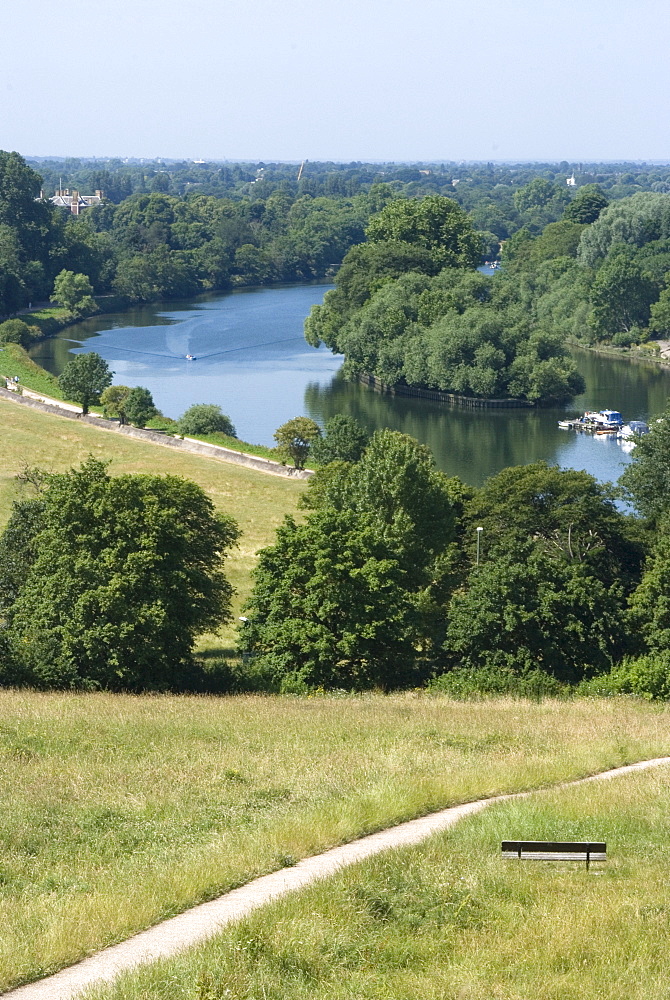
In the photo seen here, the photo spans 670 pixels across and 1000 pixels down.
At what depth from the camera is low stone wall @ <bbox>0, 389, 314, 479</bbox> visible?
51.2 metres

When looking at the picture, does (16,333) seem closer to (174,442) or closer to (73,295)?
(73,295)

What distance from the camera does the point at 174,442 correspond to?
5675cm

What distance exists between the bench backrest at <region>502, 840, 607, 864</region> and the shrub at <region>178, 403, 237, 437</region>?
50.6 meters

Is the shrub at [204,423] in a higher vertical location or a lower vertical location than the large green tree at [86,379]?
lower

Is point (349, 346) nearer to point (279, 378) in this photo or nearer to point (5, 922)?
point (279, 378)

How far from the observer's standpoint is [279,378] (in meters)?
80.8

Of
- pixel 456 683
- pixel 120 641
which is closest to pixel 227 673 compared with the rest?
pixel 120 641

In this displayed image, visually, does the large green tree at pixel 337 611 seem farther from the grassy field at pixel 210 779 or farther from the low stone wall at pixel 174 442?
the low stone wall at pixel 174 442

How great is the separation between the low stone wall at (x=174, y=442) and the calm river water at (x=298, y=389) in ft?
21.3

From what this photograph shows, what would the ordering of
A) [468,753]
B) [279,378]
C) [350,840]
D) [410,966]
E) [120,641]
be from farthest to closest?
1. [279,378]
2. [120,641]
3. [468,753]
4. [350,840]
5. [410,966]

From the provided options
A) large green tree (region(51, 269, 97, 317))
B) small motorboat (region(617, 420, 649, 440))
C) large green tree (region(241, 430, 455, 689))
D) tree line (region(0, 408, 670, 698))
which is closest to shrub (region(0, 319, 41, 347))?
large green tree (region(51, 269, 97, 317))

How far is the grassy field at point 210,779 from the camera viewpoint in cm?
1082

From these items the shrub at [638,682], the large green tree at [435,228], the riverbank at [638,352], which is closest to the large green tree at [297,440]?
the shrub at [638,682]

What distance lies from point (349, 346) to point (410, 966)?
72.8m
